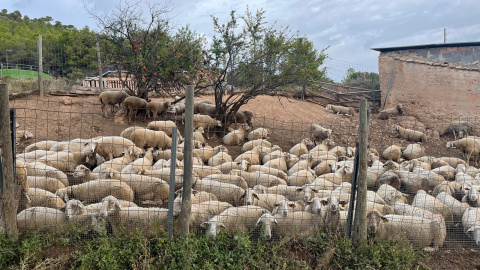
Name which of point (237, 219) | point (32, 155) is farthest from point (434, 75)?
point (32, 155)

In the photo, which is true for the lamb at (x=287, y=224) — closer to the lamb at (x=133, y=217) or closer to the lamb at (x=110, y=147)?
the lamb at (x=133, y=217)

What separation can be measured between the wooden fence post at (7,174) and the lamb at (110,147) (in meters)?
4.09

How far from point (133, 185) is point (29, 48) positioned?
27365 mm

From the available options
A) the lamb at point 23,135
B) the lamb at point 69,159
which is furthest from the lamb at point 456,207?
the lamb at point 23,135

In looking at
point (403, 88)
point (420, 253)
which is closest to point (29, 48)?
point (403, 88)

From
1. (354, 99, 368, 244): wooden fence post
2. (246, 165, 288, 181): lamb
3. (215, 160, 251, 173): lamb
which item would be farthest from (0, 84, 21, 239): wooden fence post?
(246, 165, 288, 181): lamb

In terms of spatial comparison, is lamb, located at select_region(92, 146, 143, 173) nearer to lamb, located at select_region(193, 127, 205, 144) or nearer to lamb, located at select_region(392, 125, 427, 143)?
lamb, located at select_region(193, 127, 205, 144)

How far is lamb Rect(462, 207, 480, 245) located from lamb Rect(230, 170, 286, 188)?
10.6 feet

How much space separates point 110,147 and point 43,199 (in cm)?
347

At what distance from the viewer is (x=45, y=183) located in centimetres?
700

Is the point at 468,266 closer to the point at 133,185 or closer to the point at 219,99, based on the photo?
the point at 133,185

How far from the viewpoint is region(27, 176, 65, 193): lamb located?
22.6 ft

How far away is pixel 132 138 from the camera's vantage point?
10789 mm

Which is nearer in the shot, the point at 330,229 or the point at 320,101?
the point at 330,229
